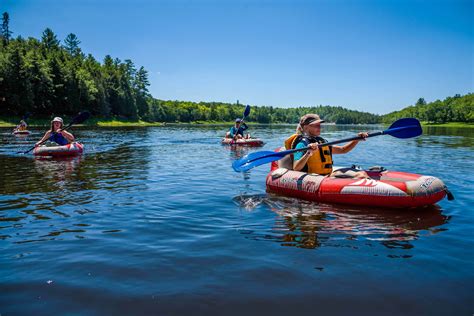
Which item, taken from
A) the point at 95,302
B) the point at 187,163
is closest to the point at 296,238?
the point at 95,302

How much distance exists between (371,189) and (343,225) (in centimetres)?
118

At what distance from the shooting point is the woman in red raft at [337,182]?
6102 mm

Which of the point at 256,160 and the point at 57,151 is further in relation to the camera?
the point at 57,151

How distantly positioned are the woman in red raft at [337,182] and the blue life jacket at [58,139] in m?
9.66

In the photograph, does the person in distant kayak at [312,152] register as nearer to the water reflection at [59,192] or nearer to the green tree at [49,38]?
the water reflection at [59,192]

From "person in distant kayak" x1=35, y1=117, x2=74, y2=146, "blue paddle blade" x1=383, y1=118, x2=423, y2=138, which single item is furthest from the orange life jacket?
"person in distant kayak" x1=35, y1=117, x2=74, y2=146

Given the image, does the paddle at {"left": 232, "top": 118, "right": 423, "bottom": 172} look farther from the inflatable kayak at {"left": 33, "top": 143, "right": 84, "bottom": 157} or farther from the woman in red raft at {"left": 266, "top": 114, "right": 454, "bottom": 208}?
the inflatable kayak at {"left": 33, "top": 143, "right": 84, "bottom": 157}

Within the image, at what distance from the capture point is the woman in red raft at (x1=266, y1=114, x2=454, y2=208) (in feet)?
20.0

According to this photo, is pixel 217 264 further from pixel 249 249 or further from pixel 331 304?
pixel 331 304

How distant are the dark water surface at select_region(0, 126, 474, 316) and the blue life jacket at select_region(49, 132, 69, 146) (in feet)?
21.5

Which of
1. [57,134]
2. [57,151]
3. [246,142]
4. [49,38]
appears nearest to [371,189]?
[57,151]

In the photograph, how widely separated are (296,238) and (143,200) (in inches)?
136

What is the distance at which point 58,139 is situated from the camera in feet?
46.0

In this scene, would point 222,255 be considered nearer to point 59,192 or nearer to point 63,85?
point 59,192
